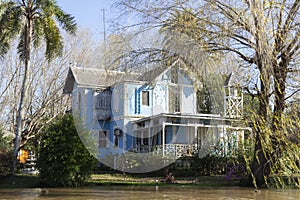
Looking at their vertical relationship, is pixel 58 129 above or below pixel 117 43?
below

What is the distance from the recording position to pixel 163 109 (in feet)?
92.8

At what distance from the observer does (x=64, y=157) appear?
17.6 meters

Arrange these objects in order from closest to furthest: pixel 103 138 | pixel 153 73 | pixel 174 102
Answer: pixel 153 73, pixel 174 102, pixel 103 138

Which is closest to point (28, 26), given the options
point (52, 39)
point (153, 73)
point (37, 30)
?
point (37, 30)

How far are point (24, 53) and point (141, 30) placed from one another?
12.4 m

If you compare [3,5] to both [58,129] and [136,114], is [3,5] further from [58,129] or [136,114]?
[136,114]

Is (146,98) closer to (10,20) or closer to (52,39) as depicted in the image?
(52,39)

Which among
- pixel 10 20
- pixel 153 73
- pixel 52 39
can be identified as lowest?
pixel 153 73

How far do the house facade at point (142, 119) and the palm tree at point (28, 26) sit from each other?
10.5 ft

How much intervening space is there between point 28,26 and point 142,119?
9048mm

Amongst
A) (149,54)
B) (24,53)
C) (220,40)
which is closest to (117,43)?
(149,54)

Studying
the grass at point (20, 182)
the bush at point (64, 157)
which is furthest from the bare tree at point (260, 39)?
the grass at point (20, 182)


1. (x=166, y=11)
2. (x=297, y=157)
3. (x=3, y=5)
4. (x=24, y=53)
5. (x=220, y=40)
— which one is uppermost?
(x=3, y=5)

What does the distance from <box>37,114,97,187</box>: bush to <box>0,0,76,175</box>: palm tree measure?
3711 millimetres
